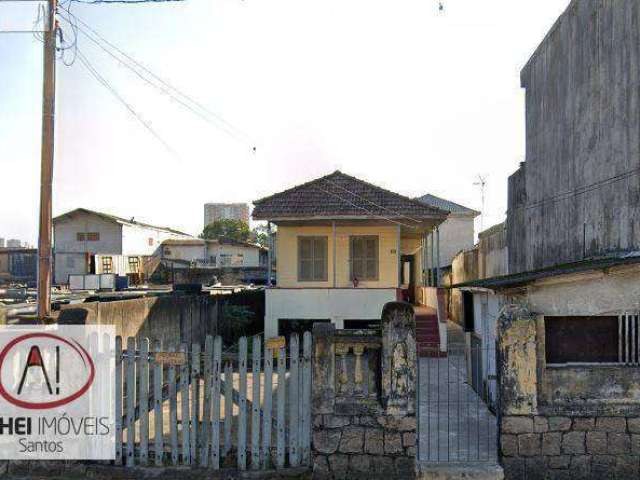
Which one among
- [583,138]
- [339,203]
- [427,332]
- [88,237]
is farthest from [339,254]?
[88,237]

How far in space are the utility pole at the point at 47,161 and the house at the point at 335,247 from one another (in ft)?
24.7

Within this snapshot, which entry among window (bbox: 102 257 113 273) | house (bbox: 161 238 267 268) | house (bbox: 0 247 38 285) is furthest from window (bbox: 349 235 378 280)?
house (bbox: 0 247 38 285)

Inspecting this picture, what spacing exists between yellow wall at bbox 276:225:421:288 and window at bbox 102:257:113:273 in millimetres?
16257

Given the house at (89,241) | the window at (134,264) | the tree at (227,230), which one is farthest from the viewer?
the tree at (227,230)

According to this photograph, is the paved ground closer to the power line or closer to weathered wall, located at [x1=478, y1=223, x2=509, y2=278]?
the power line

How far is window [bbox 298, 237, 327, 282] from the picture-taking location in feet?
57.2

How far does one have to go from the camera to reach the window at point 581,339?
6066mm

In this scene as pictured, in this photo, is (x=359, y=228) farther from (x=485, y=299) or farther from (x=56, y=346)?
(x=56, y=346)

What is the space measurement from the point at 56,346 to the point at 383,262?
12.3 meters

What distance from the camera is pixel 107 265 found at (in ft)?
99.1

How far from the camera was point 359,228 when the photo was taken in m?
17.3

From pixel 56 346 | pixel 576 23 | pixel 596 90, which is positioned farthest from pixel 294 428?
pixel 576 23

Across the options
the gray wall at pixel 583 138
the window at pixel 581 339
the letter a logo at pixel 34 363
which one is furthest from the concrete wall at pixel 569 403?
the letter a logo at pixel 34 363

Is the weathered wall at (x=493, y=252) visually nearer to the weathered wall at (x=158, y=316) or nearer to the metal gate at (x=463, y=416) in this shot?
the metal gate at (x=463, y=416)
